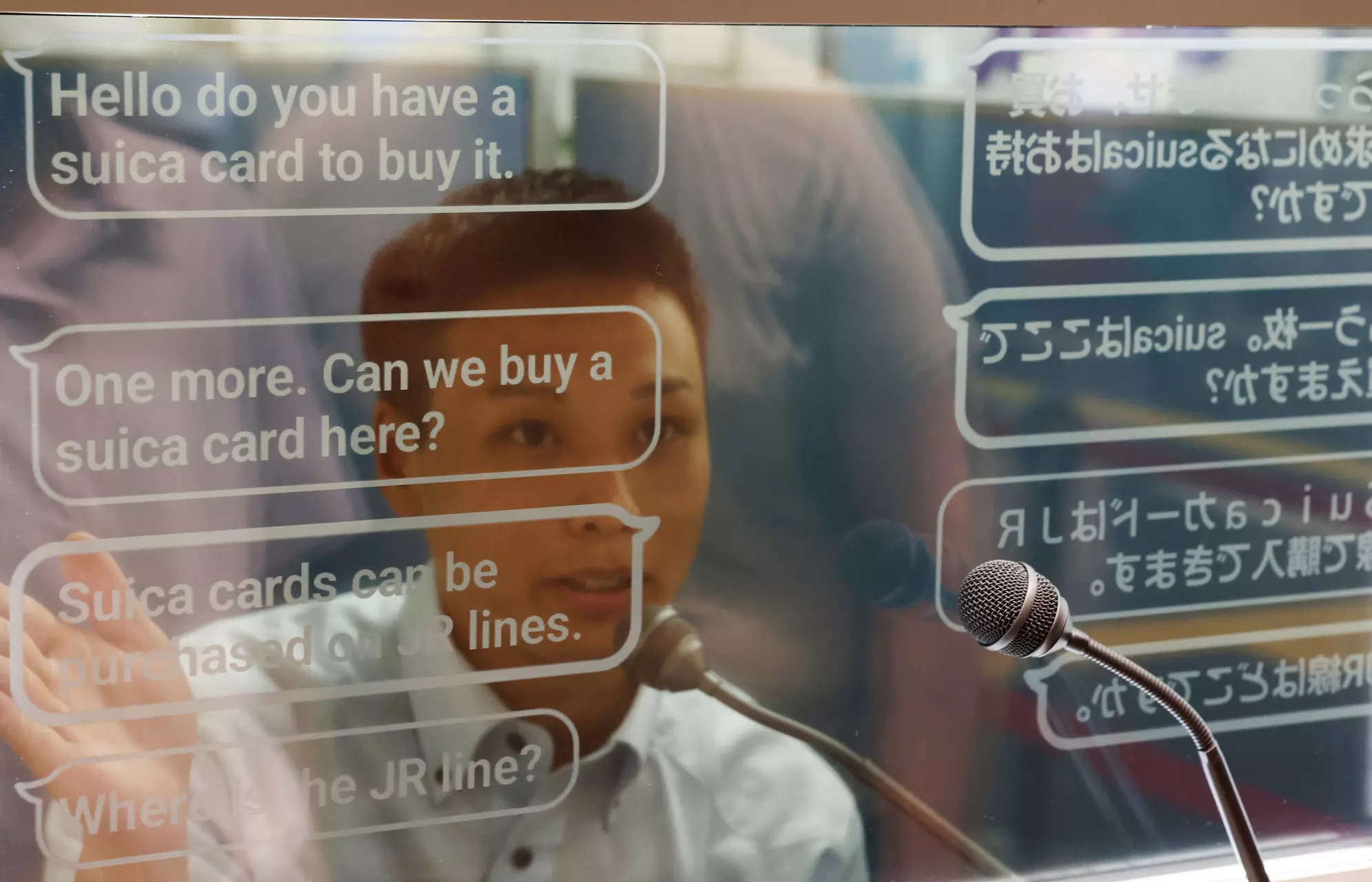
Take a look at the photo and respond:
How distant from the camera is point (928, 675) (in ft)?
4.40

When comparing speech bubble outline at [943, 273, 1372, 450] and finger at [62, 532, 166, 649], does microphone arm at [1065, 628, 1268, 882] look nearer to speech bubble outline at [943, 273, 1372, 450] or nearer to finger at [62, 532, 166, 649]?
speech bubble outline at [943, 273, 1372, 450]

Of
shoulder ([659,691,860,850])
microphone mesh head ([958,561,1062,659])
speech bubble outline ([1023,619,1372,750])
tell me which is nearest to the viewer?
microphone mesh head ([958,561,1062,659])

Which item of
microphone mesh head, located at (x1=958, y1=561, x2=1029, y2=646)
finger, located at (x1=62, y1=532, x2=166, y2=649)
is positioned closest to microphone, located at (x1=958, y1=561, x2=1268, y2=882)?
microphone mesh head, located at (x1=958, y1=561, x2=1029, y2=646)

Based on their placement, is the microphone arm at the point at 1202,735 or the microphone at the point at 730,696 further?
the microphone at the point at 730,696

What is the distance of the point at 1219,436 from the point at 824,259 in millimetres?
434

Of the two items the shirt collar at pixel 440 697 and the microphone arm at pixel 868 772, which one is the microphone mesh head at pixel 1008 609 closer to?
the microphone arm at pixel 868 772

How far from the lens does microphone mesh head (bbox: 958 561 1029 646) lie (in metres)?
1.06

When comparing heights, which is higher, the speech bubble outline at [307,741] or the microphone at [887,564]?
the microphone at [887,564]

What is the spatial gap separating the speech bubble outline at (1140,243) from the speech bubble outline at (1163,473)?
198 mm

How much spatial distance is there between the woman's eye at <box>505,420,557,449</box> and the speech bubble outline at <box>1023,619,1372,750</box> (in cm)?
50

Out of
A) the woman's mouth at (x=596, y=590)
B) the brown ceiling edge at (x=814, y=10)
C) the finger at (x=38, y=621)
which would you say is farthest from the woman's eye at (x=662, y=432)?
the finger at (x=38, y=621)

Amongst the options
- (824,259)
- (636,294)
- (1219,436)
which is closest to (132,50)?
(636,294)

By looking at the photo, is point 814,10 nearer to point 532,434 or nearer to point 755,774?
point 532,434

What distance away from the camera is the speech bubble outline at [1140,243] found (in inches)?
51.0
